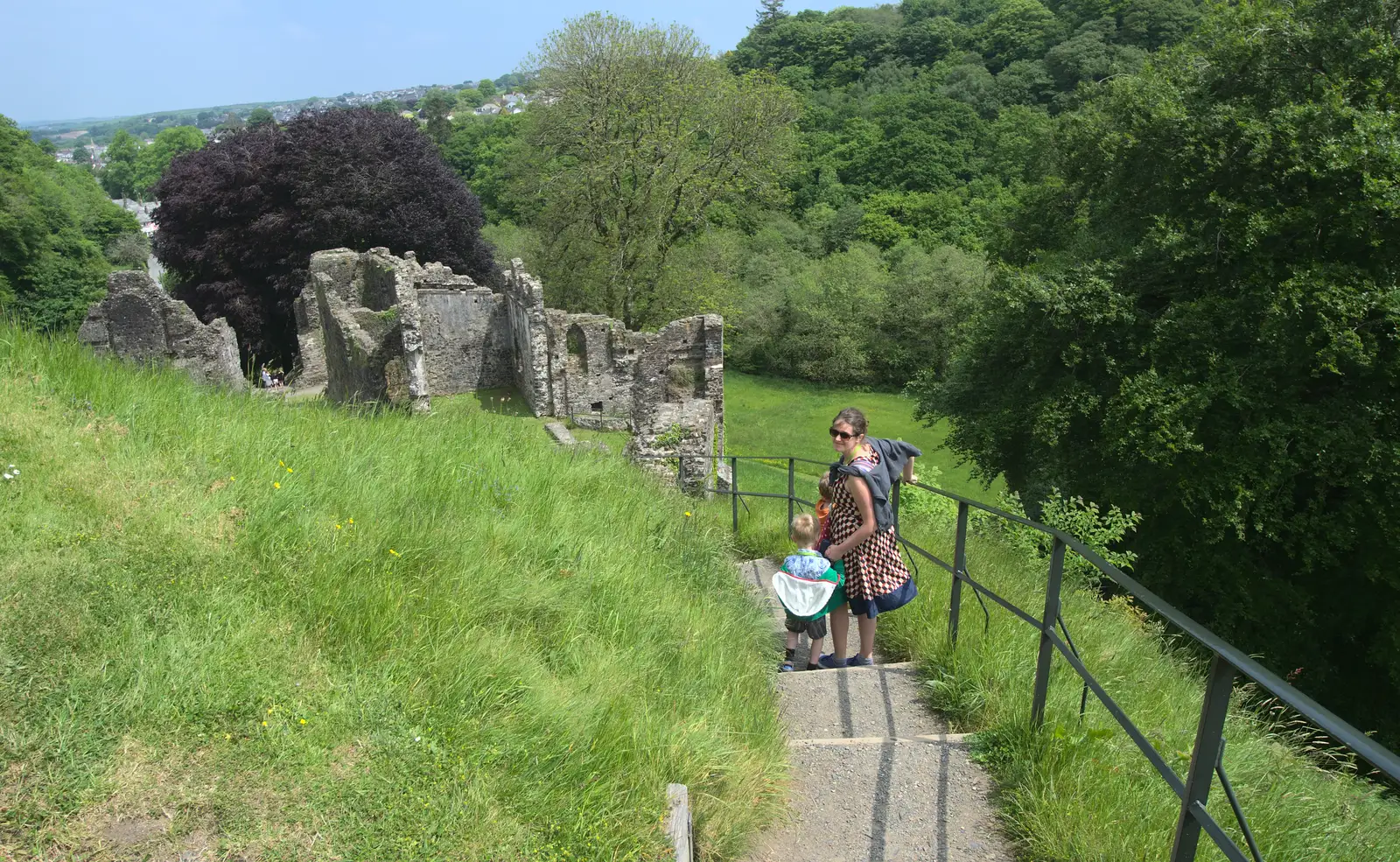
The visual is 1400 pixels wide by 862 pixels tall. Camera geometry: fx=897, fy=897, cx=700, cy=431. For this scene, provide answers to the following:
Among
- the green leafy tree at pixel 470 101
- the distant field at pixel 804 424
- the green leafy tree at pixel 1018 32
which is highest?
the green leafy tree at pixel 470 101

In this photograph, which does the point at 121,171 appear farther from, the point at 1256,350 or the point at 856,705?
the point at 856,705

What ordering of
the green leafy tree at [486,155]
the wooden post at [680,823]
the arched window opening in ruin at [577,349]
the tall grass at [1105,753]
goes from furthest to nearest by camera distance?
the green leafy tree at [486,155]
the arched window opening in ruin at [577,349]
the tall grass at [1105,753]
the wooden post at [680,823]

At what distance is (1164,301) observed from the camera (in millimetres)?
13953

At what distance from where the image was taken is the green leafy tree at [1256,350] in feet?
37.1

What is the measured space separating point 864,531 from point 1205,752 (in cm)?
252

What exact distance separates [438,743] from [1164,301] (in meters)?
13.9

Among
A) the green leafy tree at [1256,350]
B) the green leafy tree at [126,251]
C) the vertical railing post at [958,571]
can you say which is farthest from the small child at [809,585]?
the green leafy tree at [126,251]

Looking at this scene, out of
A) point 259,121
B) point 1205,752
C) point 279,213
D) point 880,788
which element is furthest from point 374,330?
point 259,121

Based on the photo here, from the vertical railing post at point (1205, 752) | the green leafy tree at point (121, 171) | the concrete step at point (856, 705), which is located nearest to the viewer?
the vertical railing post at point (1205, 752)

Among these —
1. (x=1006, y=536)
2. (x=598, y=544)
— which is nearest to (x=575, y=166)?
(x=1006, y=536)

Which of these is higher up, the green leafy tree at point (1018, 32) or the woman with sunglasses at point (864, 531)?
the green leafy tree at point (1018, 32)

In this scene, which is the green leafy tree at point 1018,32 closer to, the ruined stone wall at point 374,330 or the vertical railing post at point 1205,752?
the ruined stone wall at point 374,330

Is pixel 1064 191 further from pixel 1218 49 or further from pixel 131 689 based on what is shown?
pixel 131 689

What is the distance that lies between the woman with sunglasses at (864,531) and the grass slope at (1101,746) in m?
0.30
